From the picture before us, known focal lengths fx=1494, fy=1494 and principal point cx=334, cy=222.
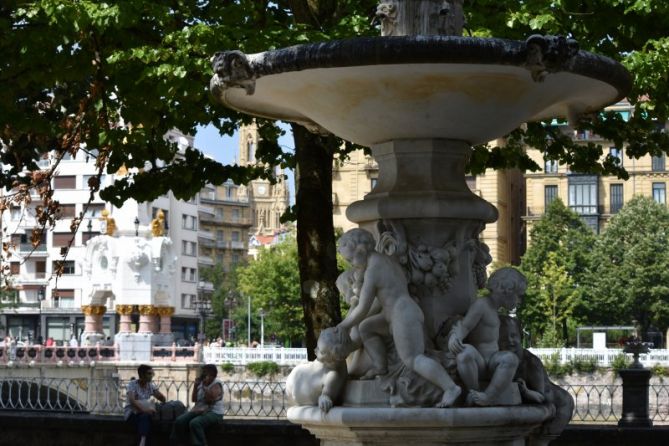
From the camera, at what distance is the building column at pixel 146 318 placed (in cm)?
6581

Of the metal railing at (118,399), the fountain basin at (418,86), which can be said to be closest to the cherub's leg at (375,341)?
the fountain basin at (418,86)

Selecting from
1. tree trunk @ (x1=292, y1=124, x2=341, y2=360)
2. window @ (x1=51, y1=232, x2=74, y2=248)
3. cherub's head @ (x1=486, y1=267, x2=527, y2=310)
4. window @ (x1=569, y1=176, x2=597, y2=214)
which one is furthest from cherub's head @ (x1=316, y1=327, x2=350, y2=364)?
window @ (x1=51, y1=232, x2=74, y2=248)

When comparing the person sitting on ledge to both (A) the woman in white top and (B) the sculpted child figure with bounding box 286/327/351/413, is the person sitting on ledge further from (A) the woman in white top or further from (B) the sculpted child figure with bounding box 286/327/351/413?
(B) the sculpted child figure with bounding box 286/327/351/413

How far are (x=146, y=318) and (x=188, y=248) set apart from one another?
1403 inches

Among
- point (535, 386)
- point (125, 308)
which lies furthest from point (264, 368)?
point (535, 386)

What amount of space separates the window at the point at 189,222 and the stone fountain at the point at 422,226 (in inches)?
3586

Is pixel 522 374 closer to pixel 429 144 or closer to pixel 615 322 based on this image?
pixel 429 144

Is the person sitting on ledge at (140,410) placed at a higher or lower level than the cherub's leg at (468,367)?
lower

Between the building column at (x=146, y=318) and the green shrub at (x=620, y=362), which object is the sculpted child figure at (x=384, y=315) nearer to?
the green shrub at (x=620, y=362)

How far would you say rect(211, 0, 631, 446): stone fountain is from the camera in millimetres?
8844

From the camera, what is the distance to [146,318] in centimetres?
6700

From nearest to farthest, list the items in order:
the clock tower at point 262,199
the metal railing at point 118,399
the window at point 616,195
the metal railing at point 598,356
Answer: the metal railing at point 118,399
the metal railing at point 598,356
the window at point 616,195
the clock tower at point 262,199

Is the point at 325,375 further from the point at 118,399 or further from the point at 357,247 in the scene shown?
the point at 118,399

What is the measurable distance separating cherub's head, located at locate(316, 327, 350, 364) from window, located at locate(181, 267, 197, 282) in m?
91.8
